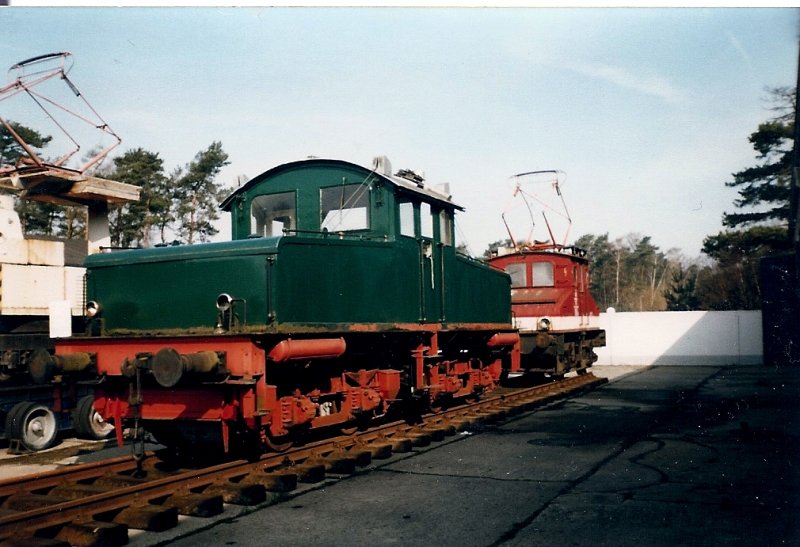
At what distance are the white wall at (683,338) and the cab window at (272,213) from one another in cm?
2065

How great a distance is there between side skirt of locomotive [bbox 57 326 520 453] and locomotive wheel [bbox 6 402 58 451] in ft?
9.95

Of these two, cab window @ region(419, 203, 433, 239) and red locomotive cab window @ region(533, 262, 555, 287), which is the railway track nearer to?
cab window @ region(419, 203, 433, 239)

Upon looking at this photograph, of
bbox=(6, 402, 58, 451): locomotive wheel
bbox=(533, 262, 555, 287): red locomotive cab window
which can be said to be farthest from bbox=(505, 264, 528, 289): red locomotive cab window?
bbox=(6, 402, 58, 451): locomotive wheel

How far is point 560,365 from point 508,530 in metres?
11.6

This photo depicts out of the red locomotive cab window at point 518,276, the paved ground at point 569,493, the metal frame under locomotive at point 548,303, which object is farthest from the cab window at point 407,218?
the red locomotive cab window at point 518,276

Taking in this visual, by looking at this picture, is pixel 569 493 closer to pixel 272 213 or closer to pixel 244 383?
pixel 244 383

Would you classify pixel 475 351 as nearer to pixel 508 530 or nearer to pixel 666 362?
pixel 508 530

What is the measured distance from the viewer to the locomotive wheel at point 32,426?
9.55 m

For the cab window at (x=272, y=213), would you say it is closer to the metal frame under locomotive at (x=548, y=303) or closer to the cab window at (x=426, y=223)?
the cab window at (x=426, y=223)

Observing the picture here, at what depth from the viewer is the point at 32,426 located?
978 centimetres

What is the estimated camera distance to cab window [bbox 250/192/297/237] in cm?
899

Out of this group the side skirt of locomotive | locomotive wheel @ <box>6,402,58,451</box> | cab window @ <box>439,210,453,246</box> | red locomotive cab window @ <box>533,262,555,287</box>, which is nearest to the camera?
the side skirt of locomotive

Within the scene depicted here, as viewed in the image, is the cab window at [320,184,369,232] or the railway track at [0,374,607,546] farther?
the cab window at [320,184,369,232]

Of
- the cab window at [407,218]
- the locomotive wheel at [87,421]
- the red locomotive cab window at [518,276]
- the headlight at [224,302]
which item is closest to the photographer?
the headlight at [224,302]
